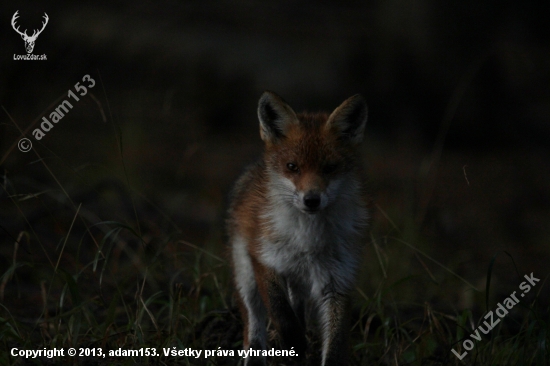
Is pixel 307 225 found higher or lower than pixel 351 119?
lower

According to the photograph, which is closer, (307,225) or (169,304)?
(307,225)

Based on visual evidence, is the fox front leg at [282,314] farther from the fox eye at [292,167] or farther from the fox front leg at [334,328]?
the fox eye at [292,167]

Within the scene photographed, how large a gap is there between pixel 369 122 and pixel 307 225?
8.51m

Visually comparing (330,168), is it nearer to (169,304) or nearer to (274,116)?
(274,116)

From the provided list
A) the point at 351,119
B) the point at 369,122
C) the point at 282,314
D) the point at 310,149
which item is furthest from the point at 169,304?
the point at 369,122

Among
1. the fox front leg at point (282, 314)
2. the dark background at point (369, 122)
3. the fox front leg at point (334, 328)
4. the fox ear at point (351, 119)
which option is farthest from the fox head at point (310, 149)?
the dark background at point (369, 122)

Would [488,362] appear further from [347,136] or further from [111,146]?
[111,146]

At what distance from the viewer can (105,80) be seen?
43.3 feet

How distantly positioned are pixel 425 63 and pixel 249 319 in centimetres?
819

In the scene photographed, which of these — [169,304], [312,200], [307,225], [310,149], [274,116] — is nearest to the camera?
[312,200]

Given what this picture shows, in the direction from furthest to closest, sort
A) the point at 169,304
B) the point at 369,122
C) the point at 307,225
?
the point at 369,122
the point at 169,304
the point at 307,225

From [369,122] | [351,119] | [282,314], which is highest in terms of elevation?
[369,122]

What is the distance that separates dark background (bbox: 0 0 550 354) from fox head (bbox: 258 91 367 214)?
99.7 inches

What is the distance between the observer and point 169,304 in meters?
4.90
